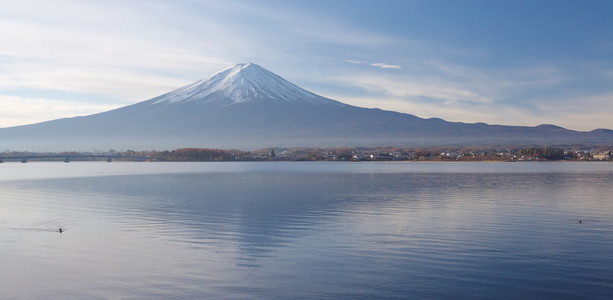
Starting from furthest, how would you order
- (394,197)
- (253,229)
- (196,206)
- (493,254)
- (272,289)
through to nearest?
(394,197) → (196,206) → (253,229) → (493,254) → (272,289)

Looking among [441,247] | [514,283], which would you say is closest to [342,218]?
[441,247]

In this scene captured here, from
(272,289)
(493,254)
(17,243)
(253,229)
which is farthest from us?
(253,229)

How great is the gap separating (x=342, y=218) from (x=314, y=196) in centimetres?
1102

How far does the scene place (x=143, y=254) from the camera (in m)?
14.8

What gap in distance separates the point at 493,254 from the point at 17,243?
1327cm

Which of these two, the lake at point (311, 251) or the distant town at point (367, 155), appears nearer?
the lake at point (311, 251)

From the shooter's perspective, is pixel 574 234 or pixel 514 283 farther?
pixel 574 234

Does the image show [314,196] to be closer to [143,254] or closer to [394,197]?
[394,197]

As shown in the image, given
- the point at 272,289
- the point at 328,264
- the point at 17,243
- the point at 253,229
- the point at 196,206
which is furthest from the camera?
the point at 196,206

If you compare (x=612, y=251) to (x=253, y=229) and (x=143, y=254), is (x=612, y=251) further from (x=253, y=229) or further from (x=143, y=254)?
(x=143, y=254)

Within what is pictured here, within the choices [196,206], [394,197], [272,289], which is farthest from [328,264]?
[394,197]

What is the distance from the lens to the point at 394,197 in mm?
Answer: 31141

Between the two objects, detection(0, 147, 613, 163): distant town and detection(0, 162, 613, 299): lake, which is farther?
detection(0, 147, 613, 163): distant town

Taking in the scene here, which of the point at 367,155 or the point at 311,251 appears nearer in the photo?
the point at 311,251
